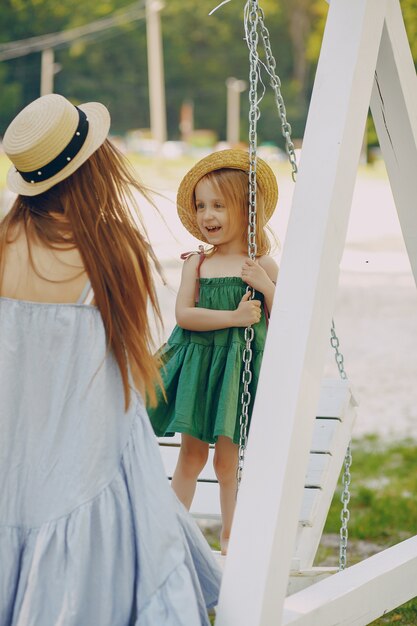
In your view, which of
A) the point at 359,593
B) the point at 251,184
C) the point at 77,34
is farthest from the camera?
the point at 77,34

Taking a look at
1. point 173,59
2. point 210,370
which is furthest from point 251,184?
point 173,59

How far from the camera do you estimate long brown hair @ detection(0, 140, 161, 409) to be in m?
2.67

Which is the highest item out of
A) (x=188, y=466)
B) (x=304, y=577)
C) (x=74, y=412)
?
(x=74, y=412)

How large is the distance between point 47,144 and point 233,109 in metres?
59.9

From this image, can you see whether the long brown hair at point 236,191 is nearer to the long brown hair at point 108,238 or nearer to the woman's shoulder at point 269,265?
the woman's shoulder at point 269,265

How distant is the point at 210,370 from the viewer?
140 inches

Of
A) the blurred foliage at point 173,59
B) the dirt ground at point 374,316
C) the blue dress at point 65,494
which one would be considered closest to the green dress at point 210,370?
the dirt ground at point 374,316

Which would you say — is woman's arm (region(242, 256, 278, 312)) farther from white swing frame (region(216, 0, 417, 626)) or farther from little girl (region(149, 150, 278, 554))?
white swing frame (region(216, 0, 417, 626))

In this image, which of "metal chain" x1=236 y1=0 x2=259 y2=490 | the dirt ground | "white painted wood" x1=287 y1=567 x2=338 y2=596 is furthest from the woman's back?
"white painted wood" x1=287 y1=567 x2=338 y2=596

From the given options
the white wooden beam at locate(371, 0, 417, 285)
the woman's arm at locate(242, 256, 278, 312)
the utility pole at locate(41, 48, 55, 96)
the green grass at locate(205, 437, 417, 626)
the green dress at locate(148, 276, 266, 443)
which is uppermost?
the utility pole at locate(41, 48, 55, 96)

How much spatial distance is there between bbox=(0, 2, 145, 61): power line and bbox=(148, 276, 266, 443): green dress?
194 feet

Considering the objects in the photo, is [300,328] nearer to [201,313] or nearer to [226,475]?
[201,313]

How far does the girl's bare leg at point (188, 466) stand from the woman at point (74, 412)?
3.06 ft

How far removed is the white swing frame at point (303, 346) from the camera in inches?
101
